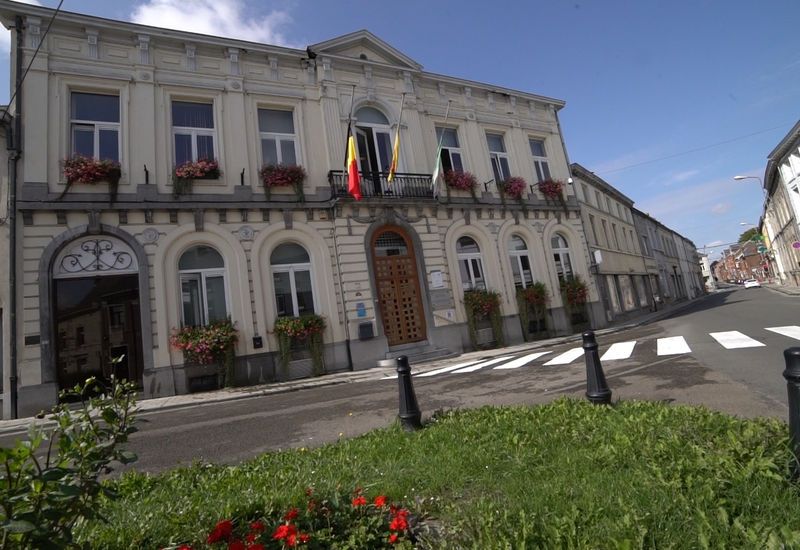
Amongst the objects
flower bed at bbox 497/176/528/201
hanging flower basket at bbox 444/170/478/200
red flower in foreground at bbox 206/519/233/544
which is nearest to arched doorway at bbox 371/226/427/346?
hanging flower basket at bbox 444/170/478/200

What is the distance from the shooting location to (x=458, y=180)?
16156 millimetres

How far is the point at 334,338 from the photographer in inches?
500

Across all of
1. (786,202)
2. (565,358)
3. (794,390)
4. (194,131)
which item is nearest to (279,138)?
(194,131)

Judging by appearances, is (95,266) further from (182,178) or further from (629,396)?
(629,396)

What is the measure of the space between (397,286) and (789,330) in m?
9.92

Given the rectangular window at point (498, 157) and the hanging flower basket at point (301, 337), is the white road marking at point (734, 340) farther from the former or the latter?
the rectangular window at point (498, 157)

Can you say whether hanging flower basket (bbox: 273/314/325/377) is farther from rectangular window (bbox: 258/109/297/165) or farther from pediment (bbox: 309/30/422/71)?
pediment (bbox: 309/30/422/71)

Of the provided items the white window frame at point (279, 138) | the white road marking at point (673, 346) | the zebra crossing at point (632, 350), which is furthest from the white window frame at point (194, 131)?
the white road marking at point (673, 346)

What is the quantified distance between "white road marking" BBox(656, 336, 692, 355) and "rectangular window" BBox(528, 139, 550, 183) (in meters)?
11.0

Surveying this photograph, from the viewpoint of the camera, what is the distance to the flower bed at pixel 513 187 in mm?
17422

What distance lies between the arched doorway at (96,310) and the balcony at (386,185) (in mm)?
6219

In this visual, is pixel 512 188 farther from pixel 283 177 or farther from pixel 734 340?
pixel 734 340

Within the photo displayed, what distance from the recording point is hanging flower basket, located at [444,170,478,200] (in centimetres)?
1611

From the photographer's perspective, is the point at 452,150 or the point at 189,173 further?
the point at 452,150
